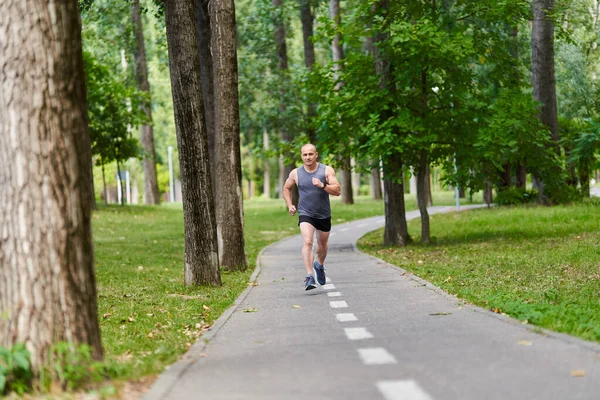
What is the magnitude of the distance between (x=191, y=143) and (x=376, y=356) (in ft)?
27.3

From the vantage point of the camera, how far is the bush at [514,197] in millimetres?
37562

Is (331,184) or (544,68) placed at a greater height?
(544,68)

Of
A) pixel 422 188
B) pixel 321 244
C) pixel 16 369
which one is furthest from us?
pixel 422 188

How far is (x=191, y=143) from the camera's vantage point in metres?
15.2

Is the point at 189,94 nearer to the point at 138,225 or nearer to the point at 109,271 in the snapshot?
the point at 109,271

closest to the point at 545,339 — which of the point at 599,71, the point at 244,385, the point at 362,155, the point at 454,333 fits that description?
the point at 454,333

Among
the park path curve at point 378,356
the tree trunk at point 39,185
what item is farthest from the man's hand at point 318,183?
the tree trunk at point 39,185

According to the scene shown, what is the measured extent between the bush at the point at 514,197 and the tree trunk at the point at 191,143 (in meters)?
24.1

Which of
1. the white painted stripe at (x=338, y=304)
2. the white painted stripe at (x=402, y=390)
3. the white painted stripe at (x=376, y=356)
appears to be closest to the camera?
the white painted stripe at (x=402, y=390)

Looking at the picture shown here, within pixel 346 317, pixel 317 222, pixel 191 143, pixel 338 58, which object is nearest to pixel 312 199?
pixel 317 222

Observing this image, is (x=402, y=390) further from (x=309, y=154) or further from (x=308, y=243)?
(x=308, y=243)

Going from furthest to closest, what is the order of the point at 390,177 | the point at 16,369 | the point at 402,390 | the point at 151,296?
the point at 390,177 < the point at 151,296 < the point at 16,369 < the point at 402,390

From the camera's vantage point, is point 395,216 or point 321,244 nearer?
point 321,244

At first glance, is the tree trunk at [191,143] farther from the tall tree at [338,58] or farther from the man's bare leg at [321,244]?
the tall tree at [338,58]
